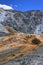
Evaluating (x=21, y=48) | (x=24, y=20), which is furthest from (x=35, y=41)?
(x=24, y=20)

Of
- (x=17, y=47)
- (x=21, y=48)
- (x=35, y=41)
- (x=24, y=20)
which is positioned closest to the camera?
(x=21, y=48)

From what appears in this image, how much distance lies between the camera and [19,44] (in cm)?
3300

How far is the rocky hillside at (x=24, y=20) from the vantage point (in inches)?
5215

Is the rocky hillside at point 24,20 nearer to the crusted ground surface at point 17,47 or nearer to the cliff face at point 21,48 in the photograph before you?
the cliff face at point 21,48

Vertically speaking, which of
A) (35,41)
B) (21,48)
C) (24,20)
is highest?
(24,20)

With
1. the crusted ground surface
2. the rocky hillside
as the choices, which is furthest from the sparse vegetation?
the rocky hillside

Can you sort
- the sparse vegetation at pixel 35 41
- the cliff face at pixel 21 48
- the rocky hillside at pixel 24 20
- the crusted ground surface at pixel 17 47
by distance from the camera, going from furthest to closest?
the rocky hillside at pixel 24 20 → the sparse vegetation at pixel 35 41 → the crusted ground surface at pixel 17 47 → the cliff face at pixel 21 48

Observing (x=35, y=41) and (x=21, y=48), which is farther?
(x=35, y=41)

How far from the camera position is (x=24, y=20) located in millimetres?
145875

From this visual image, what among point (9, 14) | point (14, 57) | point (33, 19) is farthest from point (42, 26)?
point (14, 57)

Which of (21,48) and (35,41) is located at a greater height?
(35,41)

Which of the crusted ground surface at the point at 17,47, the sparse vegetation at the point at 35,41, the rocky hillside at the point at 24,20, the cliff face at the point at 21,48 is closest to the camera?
the cliff face at the point at 21,48

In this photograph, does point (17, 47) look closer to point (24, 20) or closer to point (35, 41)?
point (35, 41)

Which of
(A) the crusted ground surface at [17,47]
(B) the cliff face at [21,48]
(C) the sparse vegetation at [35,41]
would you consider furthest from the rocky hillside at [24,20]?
(C) the sparse vegetation at [35,41]
